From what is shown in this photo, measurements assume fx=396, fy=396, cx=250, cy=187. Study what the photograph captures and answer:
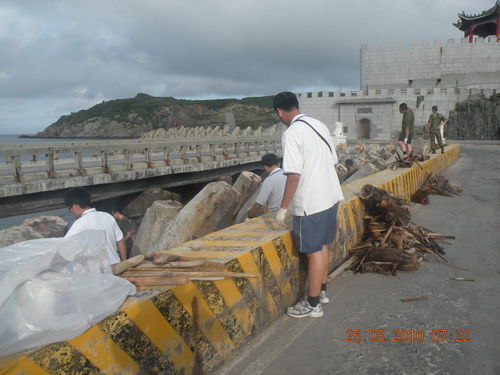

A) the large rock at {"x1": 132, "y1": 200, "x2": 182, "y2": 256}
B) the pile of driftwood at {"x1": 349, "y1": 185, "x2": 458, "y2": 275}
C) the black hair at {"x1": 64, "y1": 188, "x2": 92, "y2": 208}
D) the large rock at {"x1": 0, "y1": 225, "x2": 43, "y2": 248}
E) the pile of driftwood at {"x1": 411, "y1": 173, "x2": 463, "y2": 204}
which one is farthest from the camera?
the pile of driftwood at {"x1": 411, "y1": 173, "x2": 463, "y2": 204}

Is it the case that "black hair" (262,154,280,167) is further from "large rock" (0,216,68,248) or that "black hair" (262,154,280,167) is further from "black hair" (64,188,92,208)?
"large rock" (0,216,68,248)

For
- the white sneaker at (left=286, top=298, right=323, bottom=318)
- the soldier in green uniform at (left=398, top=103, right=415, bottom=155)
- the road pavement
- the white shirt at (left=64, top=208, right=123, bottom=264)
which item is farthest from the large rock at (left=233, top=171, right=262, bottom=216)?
the white sneaker at (left=286, top=298, right=323, bottom=318)

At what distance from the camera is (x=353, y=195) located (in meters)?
5.89

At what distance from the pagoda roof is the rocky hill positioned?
6936 cm

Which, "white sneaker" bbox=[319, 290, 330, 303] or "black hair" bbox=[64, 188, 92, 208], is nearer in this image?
"white sneaker" bbox=[319, 290, 330, 303]

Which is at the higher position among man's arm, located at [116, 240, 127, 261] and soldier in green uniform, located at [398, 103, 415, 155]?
soldier in green uniform, located at [398, 103, 415, 155]

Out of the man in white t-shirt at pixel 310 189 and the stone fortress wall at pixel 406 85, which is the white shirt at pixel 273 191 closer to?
the man in white t-shirt at pixel 310 189

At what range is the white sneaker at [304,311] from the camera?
3666 mm

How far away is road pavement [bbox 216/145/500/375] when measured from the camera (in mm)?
2891

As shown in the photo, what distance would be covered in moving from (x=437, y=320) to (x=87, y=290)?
2.95 m

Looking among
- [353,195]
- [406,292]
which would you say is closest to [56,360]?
[406,292]

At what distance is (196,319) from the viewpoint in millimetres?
2744

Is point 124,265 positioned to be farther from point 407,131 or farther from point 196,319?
point 407,131

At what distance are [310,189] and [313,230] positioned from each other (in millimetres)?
374
